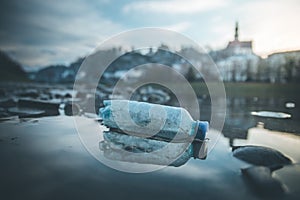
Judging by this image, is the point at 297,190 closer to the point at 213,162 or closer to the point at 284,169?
the point at 284,169

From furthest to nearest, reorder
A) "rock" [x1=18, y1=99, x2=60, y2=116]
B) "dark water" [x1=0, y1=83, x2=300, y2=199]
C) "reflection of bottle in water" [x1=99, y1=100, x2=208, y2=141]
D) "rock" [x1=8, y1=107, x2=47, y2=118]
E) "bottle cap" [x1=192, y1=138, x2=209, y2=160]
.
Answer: "rock" [x1=18, y1=99, x2=60, y2=116] → "rock" [x1=8, y1=107, x2=47, y2=118] → "reflection of bottle in water" [x1=99, y1=100, x2=208, y2=141] → "bottle cap" [x1=192, y1=138, x2=209, y2=160] → "dark water" [x1=0, y1=83, x2=300, y2=199]

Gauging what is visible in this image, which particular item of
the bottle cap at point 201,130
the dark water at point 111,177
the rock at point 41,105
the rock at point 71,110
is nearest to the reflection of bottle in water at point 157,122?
the bottle cap at point 201,130

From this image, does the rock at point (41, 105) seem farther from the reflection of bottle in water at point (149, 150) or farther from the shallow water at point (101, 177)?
the reflection of bottle in water at point (149, 150)

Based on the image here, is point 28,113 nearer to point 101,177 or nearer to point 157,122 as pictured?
point 157,122

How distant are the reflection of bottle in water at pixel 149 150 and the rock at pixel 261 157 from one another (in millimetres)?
685

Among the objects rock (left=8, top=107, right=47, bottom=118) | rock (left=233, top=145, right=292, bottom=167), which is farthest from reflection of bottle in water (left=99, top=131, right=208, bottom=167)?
rock (left=8, top=107, right=47, bottom=118)

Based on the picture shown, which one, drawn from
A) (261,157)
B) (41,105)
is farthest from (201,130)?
(41,105)

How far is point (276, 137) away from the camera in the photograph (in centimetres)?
551

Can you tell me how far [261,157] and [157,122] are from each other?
203 centimetres

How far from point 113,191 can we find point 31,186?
1004 millimetres

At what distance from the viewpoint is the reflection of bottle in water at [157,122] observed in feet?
14.9

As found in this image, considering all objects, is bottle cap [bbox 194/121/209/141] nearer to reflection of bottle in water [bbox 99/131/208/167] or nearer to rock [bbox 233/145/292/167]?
reflection of bottle in water [bbox 99/131/208/167]

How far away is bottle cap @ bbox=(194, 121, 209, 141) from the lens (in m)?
4.56

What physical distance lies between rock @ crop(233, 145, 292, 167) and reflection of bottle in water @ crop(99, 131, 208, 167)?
2.25 feet
